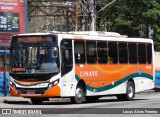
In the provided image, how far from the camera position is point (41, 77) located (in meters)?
23.8

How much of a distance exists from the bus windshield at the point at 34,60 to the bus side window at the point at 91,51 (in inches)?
89.3

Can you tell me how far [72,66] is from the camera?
24500 millimetres

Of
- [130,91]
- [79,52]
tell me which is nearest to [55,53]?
[79,52]

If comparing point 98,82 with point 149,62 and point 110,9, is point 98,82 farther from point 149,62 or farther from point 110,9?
point 110,9

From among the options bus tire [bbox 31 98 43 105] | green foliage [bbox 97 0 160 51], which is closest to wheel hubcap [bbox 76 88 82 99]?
bus tire [bbox 31 98 43 105]

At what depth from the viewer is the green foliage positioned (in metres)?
46.0

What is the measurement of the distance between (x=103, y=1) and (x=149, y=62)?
18214 mm

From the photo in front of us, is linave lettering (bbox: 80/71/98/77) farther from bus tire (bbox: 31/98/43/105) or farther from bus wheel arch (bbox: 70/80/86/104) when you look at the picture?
bus tire (bbox: 31/98/43/105)

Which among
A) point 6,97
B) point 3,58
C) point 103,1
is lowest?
point 6,97

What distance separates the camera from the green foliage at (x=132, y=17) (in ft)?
151

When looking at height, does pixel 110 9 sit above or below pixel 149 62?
above

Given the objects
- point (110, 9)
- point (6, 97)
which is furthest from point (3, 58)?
point (110, 9)

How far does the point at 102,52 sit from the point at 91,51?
0.88 metres

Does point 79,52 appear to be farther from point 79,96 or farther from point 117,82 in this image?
point 117,82
